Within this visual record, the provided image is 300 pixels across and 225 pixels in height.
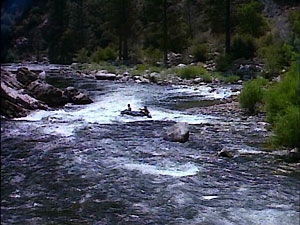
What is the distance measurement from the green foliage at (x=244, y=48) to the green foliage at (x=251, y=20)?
3.86 feet

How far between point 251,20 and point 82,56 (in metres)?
8.06

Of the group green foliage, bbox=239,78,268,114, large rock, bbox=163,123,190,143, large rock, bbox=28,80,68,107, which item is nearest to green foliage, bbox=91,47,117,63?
large rock, bbox=28,80,68,107

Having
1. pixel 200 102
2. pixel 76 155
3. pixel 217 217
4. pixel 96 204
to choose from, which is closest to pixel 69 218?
pixel 96 204

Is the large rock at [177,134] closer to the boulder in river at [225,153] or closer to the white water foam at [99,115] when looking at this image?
the boulder in river at [225,153]

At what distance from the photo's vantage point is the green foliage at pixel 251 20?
2211 centimetres

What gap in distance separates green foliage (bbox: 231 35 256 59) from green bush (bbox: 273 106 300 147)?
48.7ft

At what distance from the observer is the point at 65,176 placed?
4.91 m

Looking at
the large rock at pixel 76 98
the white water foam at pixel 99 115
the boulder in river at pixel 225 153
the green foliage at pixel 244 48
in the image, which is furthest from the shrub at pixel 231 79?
the boulder in river at pixel 225 153

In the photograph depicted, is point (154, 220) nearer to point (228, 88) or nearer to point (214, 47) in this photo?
point (228, 88)

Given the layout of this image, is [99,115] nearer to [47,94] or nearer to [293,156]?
[47,94]

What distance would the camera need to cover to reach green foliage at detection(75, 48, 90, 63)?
21388mm

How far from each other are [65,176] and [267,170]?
225cm

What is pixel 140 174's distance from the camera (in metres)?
5.24

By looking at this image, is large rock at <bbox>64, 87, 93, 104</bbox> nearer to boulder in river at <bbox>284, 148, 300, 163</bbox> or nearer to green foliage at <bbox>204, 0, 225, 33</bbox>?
boulder in river at <bbox>284, 148, 300, 163</bbox>
